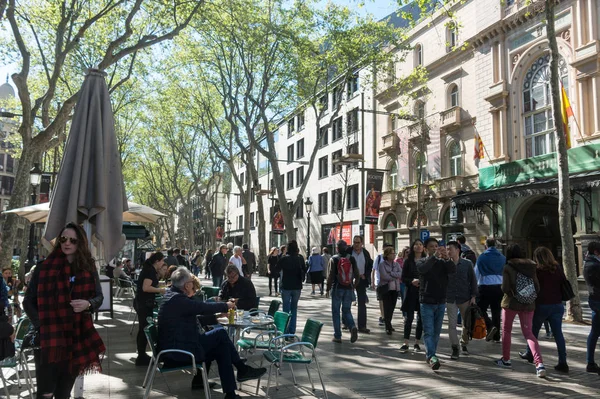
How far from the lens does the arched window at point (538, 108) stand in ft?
70.6

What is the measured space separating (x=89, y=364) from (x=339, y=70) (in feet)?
64.5

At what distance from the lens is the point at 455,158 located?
27141 millimetres

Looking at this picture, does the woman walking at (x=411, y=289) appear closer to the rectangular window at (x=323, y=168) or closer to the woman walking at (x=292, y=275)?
the woman walking at (x=292, y=275)

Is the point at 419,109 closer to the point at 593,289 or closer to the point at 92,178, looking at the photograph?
the point at 593,289

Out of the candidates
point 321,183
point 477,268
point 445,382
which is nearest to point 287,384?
point 445,382

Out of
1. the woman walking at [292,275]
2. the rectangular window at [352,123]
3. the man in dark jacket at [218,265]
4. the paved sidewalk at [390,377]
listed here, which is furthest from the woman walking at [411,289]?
the rectangular window at [352,123]

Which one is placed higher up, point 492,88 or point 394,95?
point 394,95

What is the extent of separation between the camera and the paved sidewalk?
5.72 meters

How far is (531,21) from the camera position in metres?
22.4

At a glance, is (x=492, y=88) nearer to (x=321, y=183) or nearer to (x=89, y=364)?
(x=321, y=183)

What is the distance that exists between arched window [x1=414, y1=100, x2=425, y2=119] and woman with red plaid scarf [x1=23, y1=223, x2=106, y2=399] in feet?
91.0

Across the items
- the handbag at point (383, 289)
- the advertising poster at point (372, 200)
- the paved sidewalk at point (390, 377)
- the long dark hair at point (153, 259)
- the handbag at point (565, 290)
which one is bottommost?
the paved sidewalk at point (390, 377)

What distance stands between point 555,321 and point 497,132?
18983 mm

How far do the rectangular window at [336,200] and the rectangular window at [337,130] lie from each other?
179 inches
